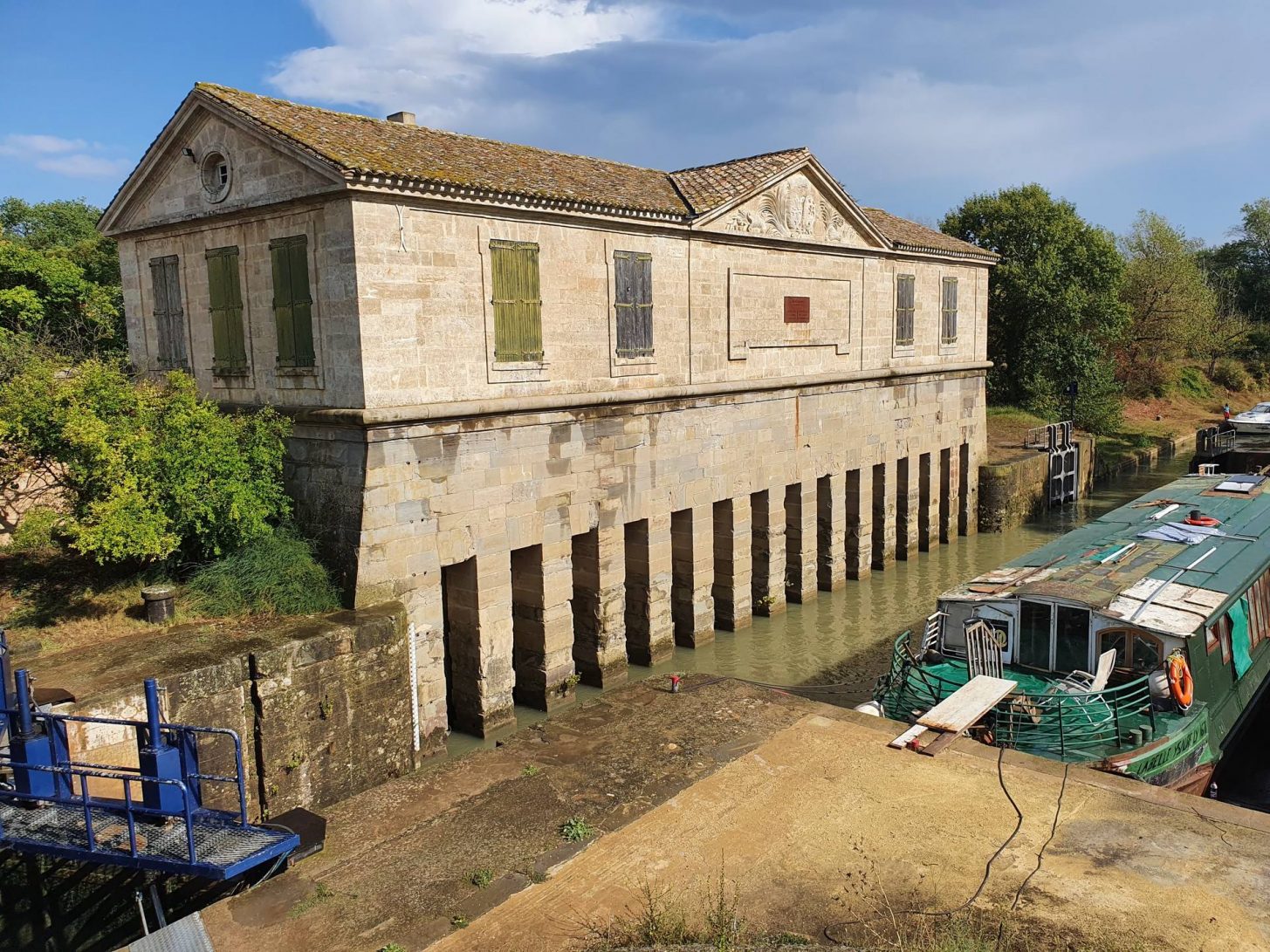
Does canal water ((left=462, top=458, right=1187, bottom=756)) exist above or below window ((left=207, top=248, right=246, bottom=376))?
below

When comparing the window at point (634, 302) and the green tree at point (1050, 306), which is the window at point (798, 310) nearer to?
the window at point (634, 302)

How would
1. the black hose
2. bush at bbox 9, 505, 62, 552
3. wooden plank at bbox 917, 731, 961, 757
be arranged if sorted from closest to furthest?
the black hose → wooden plank at bbox 917, 731, 961, 757 → bush at bbox 9, 505, 62, 552

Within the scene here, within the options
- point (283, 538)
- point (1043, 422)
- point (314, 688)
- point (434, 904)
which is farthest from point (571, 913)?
point (1043, 422)

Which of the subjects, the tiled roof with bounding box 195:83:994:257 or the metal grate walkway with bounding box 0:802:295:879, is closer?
the metal grate walkway with bounding box 0:802:295:879

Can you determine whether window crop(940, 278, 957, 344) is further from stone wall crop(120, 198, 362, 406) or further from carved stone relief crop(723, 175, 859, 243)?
stone wall crop(120, 198, 362, 406)

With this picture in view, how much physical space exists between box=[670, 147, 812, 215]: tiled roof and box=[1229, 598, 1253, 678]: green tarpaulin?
36.3ft

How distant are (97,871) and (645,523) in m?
10.8

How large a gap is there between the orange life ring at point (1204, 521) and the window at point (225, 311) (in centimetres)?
1636

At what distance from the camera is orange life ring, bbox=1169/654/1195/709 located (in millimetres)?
11336

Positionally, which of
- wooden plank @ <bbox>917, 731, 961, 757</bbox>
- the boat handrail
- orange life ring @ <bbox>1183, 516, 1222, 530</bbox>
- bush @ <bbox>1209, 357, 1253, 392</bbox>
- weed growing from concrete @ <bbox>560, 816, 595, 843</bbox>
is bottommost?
the boat handrail

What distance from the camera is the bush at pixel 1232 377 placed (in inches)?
2363

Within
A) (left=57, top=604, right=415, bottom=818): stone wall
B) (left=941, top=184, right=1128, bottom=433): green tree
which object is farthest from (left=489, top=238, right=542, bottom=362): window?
(left=941, top=184, right=1128, bottom=433): green tree

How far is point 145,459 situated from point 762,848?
9.33 meters

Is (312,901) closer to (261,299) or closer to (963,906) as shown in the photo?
(963,906)
